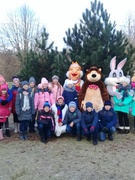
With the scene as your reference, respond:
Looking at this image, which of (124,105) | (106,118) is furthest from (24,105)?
(124,105)

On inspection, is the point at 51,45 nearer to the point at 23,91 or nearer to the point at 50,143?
the point at 23,91

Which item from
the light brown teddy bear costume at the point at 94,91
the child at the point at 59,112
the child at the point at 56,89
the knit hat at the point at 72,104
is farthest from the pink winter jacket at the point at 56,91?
the knit hat at the point at 72,104

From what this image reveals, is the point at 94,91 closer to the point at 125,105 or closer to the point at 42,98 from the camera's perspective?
the point at 125,105

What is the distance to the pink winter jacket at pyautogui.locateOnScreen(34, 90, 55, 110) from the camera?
267 inches

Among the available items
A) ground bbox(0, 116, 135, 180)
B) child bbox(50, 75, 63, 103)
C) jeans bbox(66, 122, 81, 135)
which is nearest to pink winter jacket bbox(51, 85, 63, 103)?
child bbox(50, 75, 63, 103)

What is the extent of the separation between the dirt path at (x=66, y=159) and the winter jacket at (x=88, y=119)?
1.32ft

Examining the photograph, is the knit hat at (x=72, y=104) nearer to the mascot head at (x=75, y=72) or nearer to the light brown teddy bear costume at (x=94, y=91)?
the light brown teddy bear costume at (x=94, y=91)

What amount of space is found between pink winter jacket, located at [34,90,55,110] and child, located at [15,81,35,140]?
0.24 meters

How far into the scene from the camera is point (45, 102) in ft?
21.8

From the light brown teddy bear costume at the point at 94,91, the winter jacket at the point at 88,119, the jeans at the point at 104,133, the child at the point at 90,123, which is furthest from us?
the light brown teddy bear costume at the point at 94,91

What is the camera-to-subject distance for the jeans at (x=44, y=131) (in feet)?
20.6

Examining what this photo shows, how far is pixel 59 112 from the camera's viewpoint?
6.58 m

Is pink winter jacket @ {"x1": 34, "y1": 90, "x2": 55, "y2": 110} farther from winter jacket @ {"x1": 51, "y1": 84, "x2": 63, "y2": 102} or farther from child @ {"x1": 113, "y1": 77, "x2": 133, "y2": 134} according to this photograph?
child @ {"x1": 113, "y1": 77, "x2": 133, "y2": 134}

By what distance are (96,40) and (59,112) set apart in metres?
2.50
